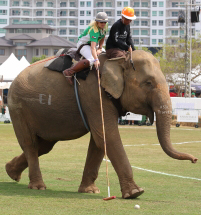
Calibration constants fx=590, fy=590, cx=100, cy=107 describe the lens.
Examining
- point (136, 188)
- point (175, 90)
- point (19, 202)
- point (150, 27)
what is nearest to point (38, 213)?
point (19, 202)

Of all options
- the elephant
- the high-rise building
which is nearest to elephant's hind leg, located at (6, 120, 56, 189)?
the elephant

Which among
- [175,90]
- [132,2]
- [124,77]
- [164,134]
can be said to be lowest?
[175,90]

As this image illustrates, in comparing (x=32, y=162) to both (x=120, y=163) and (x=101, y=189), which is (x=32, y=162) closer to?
(x=101, y=189)

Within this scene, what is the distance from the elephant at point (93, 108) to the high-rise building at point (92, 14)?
496ft

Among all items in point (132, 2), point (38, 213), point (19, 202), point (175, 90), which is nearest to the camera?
point (38, 213)

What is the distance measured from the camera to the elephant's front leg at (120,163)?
9866mm

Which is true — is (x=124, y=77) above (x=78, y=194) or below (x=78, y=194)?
above

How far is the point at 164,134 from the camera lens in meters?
9.83

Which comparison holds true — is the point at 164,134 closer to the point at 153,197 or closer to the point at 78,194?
the point at 153,197

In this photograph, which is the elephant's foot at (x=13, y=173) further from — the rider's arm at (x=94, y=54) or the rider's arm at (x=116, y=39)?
the rider's arm at (x=116, y=39)

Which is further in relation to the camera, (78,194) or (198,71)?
(198,71)

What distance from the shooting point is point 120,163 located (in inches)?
398

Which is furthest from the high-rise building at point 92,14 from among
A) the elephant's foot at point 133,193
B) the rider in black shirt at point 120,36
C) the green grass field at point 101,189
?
the elephant's foot at point 133,193

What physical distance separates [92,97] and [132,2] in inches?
6159
